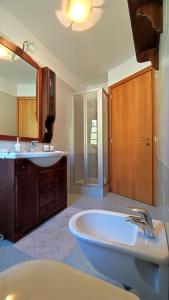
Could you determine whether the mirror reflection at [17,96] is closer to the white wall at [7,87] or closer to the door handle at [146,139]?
the white wall at [7,87]

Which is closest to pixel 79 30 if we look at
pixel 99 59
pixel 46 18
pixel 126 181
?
pixel 46 18

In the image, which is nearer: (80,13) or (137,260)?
(137,260)

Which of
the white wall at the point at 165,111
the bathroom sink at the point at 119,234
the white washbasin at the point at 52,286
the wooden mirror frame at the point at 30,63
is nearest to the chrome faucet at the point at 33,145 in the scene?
the wooden mirror frame at the point at 30,63

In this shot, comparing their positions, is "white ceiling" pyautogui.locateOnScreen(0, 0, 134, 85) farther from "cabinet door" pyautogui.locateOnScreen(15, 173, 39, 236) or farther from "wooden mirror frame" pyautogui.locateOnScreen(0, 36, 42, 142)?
"cabinet door" pyautogui.locateOnScreen(15, 173, 39, 236)

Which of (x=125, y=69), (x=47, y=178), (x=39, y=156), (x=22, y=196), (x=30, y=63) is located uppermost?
(x=125, y=69)

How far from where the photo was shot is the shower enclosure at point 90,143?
3285 millimetres

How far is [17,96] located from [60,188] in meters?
1.29

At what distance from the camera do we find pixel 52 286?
22.8 inches

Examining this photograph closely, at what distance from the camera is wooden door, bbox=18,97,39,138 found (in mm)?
2244

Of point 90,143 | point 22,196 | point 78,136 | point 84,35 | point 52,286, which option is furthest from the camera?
point 78,136

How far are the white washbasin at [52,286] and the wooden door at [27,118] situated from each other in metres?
1.80

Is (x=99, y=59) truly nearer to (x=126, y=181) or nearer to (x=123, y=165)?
(x=123, y=165)

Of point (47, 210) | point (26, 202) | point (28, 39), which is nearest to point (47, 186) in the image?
point (47, 210)

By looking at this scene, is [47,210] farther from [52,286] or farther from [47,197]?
[52,286]
